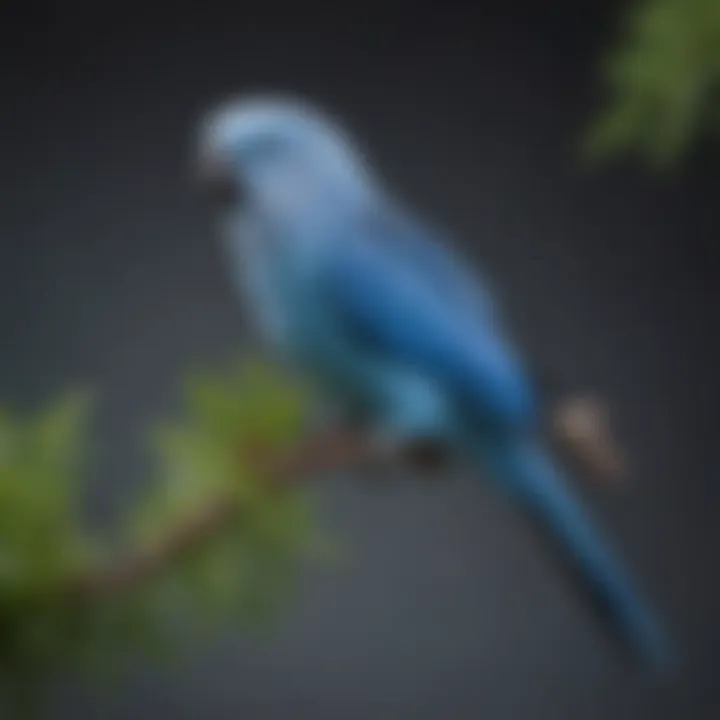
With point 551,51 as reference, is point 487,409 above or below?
below

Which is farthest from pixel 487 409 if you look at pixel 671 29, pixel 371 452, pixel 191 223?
pixel 191 223

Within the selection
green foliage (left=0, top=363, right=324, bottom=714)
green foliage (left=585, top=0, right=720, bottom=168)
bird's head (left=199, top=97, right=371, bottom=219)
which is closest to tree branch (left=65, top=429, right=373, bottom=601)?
green foliage (left=0, top=363, right=324, bottom=714)

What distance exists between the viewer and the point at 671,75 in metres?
0.62

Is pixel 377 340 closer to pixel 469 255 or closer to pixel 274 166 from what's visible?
pixel 274 166

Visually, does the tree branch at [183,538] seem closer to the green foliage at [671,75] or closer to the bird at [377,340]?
the bird at [377,340]

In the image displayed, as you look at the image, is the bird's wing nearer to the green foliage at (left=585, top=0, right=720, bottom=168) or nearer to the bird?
the bird

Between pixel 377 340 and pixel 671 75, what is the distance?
0.16 meters

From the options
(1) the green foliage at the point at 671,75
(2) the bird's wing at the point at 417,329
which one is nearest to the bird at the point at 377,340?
(2) the bird's wing at the point at 417,329

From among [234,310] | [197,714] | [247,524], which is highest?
[234,310]

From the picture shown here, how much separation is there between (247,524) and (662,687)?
404mm

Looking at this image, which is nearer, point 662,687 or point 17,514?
point 17,514

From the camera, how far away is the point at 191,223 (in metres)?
0.85

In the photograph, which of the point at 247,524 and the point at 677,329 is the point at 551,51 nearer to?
the point at 677,329

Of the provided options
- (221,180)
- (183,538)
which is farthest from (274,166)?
A: (183,538)
